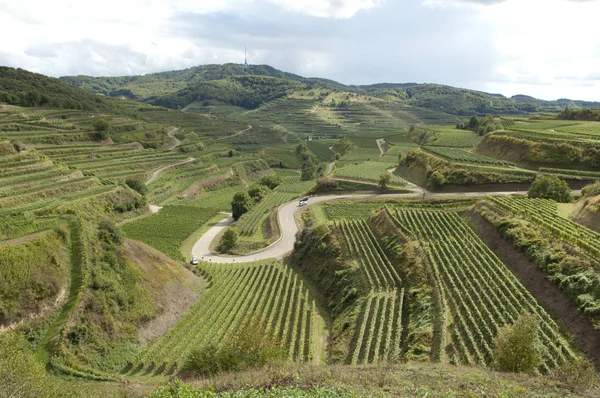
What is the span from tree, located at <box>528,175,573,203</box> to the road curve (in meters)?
8.32

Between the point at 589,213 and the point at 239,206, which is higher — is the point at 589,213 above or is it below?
above

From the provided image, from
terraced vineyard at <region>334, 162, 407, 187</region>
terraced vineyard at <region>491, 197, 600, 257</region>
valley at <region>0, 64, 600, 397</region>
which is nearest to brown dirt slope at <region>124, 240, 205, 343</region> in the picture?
valley at <region>0, 64, 600, 397</region>

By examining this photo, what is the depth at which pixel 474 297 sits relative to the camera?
102 feet

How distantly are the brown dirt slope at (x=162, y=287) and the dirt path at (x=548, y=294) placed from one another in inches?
1275

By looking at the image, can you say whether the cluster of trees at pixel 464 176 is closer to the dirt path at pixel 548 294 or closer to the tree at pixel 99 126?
the dirt path at pixel 548 294

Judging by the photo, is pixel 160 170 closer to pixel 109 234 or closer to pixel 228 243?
pixel 228 243

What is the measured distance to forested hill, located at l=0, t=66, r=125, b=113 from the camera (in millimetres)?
112438

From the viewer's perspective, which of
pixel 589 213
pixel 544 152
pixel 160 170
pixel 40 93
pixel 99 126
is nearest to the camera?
pixel 589 213

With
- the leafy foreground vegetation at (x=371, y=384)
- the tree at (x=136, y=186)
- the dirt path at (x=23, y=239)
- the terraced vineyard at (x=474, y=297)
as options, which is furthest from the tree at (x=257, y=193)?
the leafy foreground vegetation at (x=371, y=384)

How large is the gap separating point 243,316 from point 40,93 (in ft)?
396

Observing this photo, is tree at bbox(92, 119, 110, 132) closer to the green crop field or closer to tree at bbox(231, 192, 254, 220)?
the green crop field

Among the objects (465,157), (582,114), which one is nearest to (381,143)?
(582,114)

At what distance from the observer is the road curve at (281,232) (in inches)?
2178

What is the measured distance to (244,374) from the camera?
2156cm
